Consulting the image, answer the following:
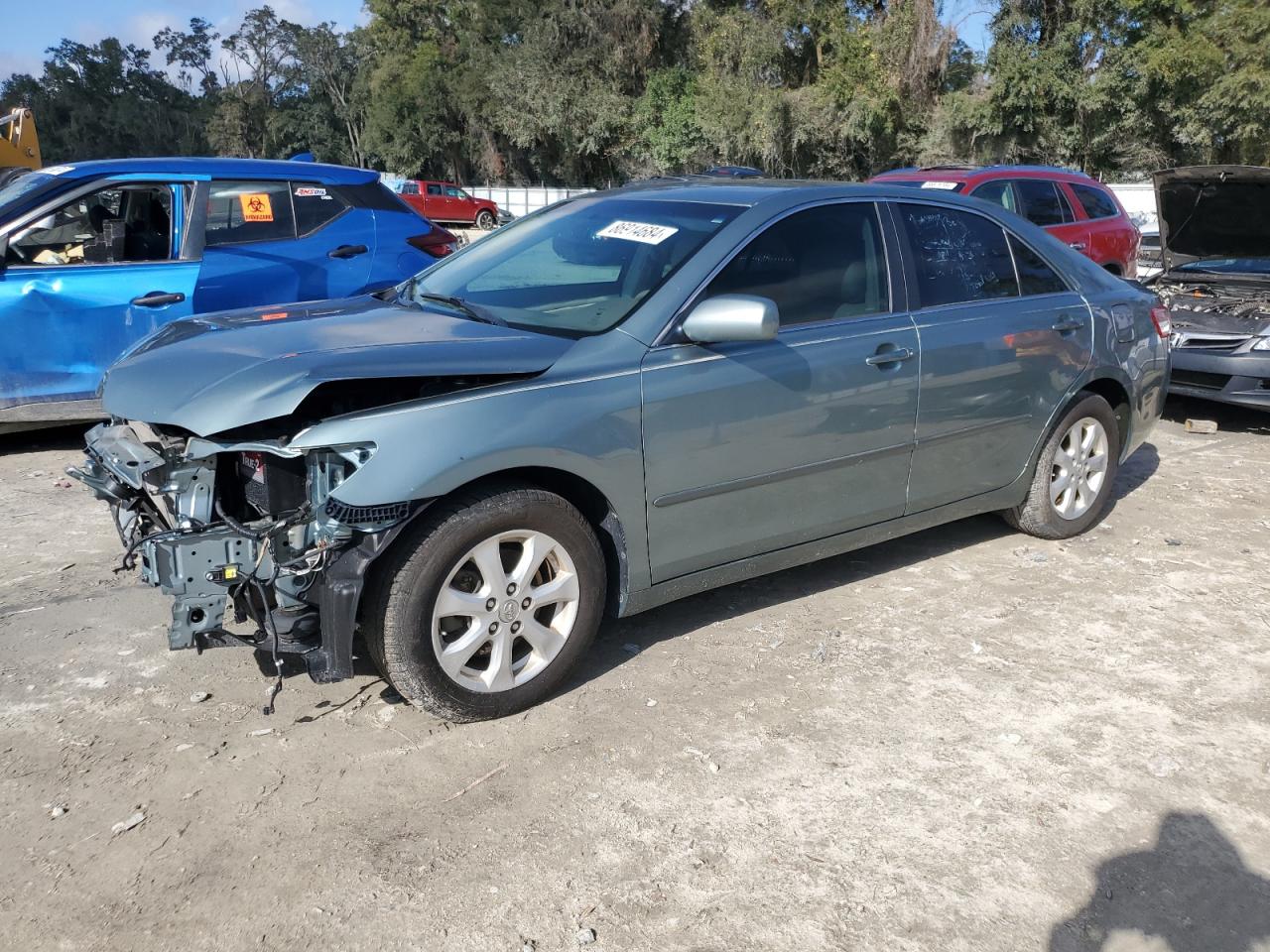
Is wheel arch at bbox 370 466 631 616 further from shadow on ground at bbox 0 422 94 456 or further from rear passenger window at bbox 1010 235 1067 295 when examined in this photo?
shadow on ground at bbox 0 422 94 456

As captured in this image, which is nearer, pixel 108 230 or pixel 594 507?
pixel 594 507

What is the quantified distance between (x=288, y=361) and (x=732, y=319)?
1.40 m

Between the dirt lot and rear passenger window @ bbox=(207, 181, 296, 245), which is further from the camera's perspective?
rear passenger window @ bbox=(207, 181, 296, 245)

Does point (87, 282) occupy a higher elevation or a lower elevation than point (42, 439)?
higher

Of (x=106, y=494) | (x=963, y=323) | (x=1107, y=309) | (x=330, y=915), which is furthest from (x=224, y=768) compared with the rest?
(x=1107, y=309)

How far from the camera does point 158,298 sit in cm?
616

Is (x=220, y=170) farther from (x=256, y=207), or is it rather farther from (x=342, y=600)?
(x=342, y=600)

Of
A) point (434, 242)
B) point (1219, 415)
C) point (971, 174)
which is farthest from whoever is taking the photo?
point (971, 174)

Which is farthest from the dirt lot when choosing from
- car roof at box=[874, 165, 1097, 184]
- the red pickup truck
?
the red pickup truck

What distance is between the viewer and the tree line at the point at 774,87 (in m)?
29.0

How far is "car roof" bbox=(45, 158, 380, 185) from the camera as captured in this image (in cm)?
629

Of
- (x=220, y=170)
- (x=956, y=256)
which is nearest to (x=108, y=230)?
(x=220, y=170)

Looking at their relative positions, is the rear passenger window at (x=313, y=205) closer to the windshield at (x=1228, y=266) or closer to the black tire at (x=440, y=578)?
the black tire at (x=440, y=578)

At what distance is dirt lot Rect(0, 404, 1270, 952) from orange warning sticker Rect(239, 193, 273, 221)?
285cm
